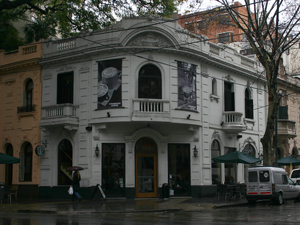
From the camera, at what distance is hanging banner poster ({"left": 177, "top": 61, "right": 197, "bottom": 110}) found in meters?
24.7

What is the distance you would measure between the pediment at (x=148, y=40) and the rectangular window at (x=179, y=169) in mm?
5879

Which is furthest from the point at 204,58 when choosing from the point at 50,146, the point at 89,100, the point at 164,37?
the point at 50,146

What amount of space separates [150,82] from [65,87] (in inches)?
217

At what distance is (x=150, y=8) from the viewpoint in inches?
1168

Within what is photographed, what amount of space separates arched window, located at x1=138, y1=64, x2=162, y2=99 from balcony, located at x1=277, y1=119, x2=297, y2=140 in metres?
13.1

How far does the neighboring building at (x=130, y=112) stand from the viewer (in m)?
24.0

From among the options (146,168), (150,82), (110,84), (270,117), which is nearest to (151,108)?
(150,82)

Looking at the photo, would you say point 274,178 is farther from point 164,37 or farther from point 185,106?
point 164,37

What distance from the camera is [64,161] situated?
84.4 ft

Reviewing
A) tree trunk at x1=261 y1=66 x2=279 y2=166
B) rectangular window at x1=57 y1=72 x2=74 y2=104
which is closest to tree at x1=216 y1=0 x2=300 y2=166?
tree trunk at x1=261 y1=66 x2=279 y2=166

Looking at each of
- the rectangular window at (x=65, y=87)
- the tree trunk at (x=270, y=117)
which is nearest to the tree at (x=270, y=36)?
the tree trunk at (x=270, y=117)

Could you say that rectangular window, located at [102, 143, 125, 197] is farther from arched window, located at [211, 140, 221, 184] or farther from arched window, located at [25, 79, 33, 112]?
arched window, located at [25, 79, 33, 112]

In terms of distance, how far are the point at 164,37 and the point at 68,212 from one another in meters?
11.5

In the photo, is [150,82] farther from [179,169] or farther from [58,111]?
[58,111]
